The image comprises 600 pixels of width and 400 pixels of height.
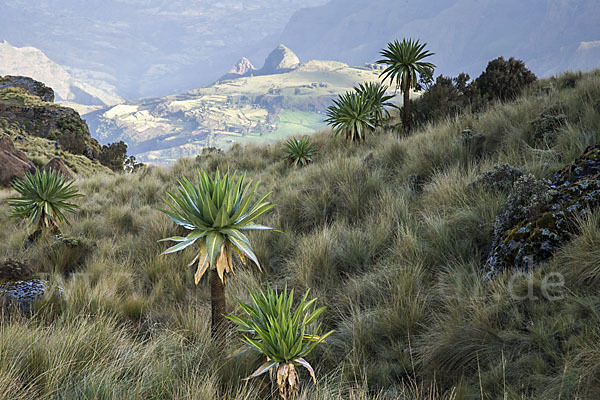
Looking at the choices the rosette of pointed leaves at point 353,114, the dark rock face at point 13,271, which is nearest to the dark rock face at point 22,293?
the dark rock face at point 13,271

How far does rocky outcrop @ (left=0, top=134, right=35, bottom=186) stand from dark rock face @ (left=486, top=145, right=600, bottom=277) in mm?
13000

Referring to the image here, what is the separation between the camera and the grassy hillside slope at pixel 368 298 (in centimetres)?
187

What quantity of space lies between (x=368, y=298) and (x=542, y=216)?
5.06ft

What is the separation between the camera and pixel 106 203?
803 centimetres

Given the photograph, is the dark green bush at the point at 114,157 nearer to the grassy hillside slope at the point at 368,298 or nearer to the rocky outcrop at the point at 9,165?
the rocky outcrop at the point at 9,165

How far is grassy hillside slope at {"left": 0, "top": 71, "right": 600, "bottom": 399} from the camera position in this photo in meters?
1.87

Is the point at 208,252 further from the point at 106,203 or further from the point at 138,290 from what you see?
the point at 106,203

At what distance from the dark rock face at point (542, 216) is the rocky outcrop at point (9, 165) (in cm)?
1300

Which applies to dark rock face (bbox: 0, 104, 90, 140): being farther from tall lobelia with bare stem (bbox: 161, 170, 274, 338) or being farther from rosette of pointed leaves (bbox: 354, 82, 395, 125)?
tall lobelia with bare stem (bbox: 161, 170, 274, 338)

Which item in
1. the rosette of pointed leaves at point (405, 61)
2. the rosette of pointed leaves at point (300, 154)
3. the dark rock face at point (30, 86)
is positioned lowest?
the rosette of pointed leaves at point (300, 154)

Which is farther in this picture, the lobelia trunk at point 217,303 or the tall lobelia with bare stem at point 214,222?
the lobelia trunk at point 217,303

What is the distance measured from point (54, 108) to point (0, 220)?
28.0 m

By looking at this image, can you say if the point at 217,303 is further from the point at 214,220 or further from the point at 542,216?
the point at 542,216

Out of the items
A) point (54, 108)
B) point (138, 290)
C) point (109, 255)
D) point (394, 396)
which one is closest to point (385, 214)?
point (394, 396)
